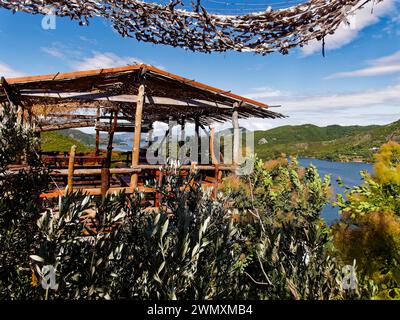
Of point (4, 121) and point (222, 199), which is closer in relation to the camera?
point (4, 121)

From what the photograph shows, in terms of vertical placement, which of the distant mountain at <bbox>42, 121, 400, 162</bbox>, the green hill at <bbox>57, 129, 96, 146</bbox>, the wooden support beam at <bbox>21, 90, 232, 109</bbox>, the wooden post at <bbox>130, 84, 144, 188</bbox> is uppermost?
the distant mountain at <bbox>42, 121, 400, 162</bbox>

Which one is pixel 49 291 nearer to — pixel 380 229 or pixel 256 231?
pixel 256 231

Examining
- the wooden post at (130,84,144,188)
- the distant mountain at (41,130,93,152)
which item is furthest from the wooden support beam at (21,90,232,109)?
the distant mountain at (41,130,93,152)

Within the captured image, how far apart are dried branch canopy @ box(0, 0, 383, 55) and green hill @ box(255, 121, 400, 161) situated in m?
90.9

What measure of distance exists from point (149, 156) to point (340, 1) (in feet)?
Answer: 46.4

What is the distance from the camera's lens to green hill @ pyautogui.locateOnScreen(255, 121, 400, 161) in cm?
9984

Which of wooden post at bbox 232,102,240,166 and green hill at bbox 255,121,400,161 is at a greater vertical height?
green hill at bbox 255,121,400,161

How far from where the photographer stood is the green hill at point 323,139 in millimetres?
99844

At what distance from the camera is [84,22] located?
3094mm

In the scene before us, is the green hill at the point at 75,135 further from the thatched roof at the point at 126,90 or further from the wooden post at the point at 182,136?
the thatched roof at the point at 126,90

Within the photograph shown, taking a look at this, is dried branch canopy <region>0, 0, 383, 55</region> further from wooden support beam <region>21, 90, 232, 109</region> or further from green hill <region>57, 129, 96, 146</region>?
green hill <region>57, 129, 96, 146</region>

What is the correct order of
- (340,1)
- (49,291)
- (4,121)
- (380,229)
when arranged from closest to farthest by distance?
(340,1)
(49,291)
(4,121)
(380,229)

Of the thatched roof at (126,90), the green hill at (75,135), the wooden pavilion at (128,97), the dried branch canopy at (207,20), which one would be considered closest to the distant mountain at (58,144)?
the green hill at (75,135)
